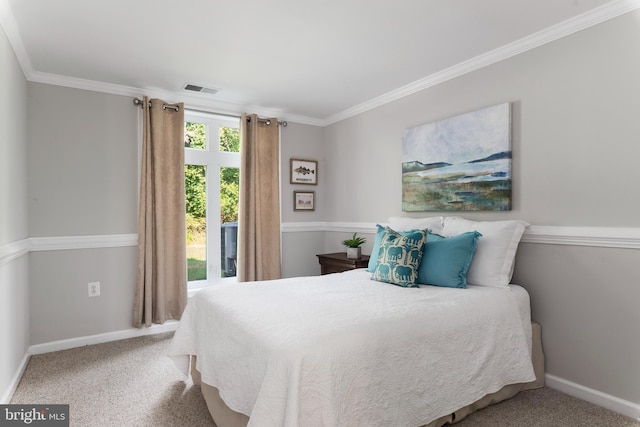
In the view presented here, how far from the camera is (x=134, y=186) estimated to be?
3580 mm

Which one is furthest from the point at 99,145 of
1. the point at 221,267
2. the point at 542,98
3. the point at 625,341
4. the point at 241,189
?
the point at 625,341

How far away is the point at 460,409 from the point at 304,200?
9.96 feet

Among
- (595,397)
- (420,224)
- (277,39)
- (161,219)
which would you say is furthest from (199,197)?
(595,397)

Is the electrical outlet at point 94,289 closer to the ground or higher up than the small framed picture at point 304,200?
closer to the ground

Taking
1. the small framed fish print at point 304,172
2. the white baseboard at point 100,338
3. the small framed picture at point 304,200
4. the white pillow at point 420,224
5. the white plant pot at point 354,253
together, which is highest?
the small framed fish print at point 304,172

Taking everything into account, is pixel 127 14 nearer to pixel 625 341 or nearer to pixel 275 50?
pixel 275 50

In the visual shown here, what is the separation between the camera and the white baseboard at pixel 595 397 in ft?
7.07

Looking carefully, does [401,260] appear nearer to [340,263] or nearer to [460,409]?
[460,409]

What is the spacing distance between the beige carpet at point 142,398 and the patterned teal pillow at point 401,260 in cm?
90

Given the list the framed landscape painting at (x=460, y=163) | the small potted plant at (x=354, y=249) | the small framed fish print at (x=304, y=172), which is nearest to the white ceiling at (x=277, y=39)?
the framed landscape painting at (x=460, y=163)

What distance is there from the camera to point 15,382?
2.51 meters

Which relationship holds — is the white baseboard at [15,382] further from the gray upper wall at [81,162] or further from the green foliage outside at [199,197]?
the green foliage outside at [199,197]

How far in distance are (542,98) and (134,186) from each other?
11.6 feet

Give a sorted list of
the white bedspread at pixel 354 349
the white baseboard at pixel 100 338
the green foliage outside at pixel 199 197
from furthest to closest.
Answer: the green foliage outside at pixel 199 197 < the white baseboard at pixel 100 338 < the white bedspread at pixel 354 349
